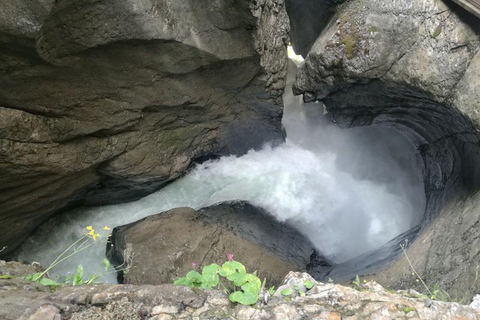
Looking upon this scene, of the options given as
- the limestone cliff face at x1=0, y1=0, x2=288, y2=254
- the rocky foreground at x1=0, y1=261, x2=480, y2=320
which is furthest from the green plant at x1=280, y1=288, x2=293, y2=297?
the limestone cliff face at x1=0, y1=0, x2=288, y2=254

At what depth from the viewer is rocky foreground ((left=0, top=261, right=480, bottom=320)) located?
2.02m

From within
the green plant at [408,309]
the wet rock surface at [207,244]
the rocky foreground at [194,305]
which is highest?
the green plant at [408,309]

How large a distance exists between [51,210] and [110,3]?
3214 mm

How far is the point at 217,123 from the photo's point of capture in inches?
237

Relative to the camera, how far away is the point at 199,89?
200 inches

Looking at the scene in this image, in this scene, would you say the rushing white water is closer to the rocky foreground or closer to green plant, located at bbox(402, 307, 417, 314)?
the rocky foreground

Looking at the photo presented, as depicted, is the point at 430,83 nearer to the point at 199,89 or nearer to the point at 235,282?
the point at 199,89

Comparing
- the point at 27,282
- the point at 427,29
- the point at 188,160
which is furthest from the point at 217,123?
the point at 27,282

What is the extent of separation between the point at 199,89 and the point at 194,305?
3461 millimetres

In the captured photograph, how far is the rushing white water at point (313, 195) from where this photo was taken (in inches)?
238

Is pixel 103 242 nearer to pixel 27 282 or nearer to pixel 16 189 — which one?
pixel 16 189

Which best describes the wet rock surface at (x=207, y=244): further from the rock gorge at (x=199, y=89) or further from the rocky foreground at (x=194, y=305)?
the rocky foreground at (x=194, y=305)

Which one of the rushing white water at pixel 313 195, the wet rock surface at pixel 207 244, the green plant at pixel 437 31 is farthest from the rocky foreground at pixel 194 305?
the rushing white water at pixel 313 195

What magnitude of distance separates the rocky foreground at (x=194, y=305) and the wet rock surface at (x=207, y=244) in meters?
2.73
